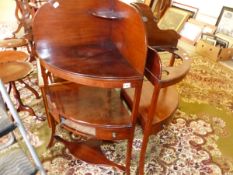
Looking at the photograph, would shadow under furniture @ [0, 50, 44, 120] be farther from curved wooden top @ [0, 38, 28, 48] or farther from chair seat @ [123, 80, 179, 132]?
chair seat @ [123, 80, 179, 132]

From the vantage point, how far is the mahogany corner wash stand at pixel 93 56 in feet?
3.92

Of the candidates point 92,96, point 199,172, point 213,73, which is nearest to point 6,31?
point 92,96

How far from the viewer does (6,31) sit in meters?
4.25

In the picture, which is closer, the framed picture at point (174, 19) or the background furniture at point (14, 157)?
the background furniture at point (14, 157)

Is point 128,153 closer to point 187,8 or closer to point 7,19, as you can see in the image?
point 187,8

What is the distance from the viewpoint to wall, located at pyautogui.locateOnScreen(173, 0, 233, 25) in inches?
142

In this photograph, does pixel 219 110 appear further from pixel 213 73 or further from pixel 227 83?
pixel 213 73

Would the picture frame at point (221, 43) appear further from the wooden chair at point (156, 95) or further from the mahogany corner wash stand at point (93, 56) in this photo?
the mahogany corner wash stand at point (93, 56)

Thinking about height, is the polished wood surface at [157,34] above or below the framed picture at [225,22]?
above

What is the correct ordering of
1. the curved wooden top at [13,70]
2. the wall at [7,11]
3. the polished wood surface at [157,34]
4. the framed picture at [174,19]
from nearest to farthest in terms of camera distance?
the polished wood surface at [157,34] < the curved wooden top at [13,70] < the framed picture at [174,19] < the wall at [7,11]

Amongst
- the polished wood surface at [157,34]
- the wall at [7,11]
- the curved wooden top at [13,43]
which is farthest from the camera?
the wall at [7,11]

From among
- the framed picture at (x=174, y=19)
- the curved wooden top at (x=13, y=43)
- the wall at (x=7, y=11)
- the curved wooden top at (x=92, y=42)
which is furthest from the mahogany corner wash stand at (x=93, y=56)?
the wall at (x=7, y=11)

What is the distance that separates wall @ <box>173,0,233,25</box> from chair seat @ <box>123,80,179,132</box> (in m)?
2.50

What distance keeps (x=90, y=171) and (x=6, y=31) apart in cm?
365
